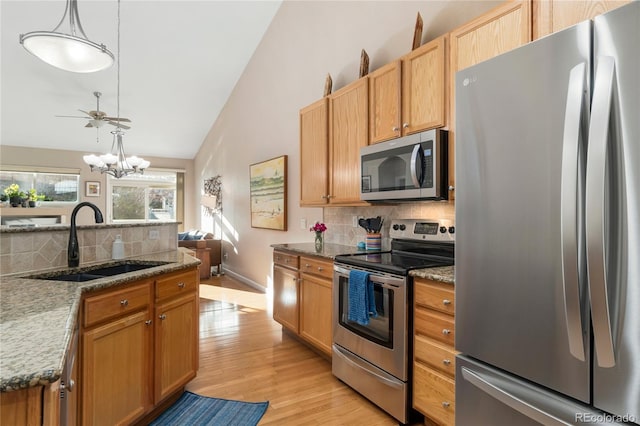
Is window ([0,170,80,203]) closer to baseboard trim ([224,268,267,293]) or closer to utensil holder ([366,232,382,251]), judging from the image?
baseboard trim ([224,268,267,293])

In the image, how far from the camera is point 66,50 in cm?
192

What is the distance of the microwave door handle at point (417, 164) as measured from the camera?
2.22 m

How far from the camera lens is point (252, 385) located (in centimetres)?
254

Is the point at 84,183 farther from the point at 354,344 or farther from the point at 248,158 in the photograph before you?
the point at 354,344

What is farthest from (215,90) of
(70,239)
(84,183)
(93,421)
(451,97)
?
(93,421)

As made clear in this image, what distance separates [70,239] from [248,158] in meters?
4.02

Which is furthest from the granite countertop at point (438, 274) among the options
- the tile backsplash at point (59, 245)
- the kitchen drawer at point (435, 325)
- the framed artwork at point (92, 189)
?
Result: the framed artwork at point (92, 189)

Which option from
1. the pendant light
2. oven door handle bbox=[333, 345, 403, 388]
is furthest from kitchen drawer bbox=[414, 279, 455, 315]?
the pendant light

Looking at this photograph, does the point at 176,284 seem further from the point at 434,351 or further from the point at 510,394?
the point at 510,394

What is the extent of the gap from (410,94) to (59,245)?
2503 mm

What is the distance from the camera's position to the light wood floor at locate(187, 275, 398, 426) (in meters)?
2.18

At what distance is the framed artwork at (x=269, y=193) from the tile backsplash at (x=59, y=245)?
213 cm

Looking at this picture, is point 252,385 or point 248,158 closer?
point 252,385

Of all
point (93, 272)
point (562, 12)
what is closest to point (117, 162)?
point (93, 272)
